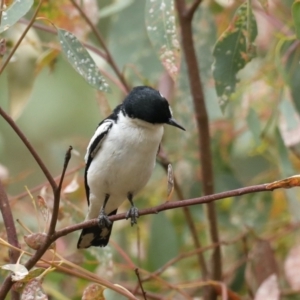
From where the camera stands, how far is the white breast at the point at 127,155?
2473 mm

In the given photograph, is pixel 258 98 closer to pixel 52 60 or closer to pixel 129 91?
pixel 129 91

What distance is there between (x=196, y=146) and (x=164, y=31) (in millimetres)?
1195

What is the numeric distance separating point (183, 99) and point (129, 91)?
0.46 meters

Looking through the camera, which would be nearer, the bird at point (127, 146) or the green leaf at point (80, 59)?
the green leaf at point (80, 59)

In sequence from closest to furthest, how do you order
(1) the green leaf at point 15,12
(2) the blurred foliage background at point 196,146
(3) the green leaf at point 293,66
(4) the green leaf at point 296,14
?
(1) the green leaf at point 15,12
(4) the green leaf at point 296,14
(2) the blurred foliage background at point 196,146
(3) the green leaf at point 293,66

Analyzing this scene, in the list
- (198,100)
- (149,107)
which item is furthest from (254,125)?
(149,107)

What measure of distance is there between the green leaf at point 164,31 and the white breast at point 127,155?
0.47m

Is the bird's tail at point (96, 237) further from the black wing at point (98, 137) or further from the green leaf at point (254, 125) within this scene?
the green leaf at point (254, 125)

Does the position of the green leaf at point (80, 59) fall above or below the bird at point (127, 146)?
above

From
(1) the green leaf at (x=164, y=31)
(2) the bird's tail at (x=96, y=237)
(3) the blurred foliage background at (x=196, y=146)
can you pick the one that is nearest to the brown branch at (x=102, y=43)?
(3) the blurred foliage background at (x=196, y=146)

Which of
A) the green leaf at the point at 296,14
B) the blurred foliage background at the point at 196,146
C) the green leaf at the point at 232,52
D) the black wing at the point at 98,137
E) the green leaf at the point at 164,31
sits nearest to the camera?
the green leaf at the point at 296,14

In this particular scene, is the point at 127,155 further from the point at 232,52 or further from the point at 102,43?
the point at 232,52

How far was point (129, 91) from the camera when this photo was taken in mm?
2689

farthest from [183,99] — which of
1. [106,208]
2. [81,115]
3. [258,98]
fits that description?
[81,115]
